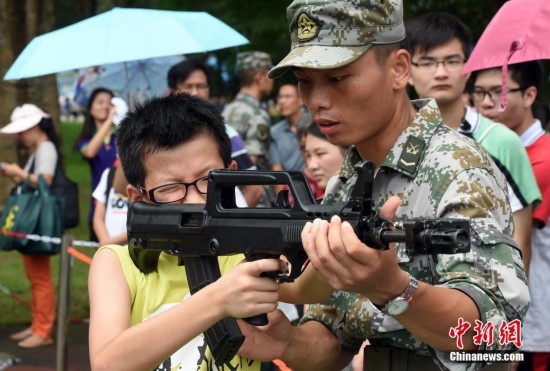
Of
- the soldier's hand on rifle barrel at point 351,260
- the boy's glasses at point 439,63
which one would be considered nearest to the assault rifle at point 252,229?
the soldier's hand on rifle barrel at point 351,260

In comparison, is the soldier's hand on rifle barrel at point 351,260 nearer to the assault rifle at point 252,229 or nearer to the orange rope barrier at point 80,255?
the assault rifle at point 252,229

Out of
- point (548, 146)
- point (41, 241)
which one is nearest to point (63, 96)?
point (41, 241)

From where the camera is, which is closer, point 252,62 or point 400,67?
point 400,67

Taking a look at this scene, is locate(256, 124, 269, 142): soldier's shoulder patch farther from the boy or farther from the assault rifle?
the assault rifle

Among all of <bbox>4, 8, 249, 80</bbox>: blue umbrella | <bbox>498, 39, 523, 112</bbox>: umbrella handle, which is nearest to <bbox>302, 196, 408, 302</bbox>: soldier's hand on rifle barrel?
<bbox>498, 39, 523, 112</bbox>: umbrella handle

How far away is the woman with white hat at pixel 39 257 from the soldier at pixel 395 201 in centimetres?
647

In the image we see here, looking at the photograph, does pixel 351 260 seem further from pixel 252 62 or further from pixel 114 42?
pixel 252 62

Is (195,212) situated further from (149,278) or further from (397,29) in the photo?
(397,29)

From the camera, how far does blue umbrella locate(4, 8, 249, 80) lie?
6.87 metres

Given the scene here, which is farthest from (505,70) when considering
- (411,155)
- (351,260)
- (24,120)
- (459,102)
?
(24,120)

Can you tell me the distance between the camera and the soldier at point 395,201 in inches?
98.3

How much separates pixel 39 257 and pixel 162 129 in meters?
6.53

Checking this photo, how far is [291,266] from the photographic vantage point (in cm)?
253

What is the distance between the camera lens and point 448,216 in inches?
105
